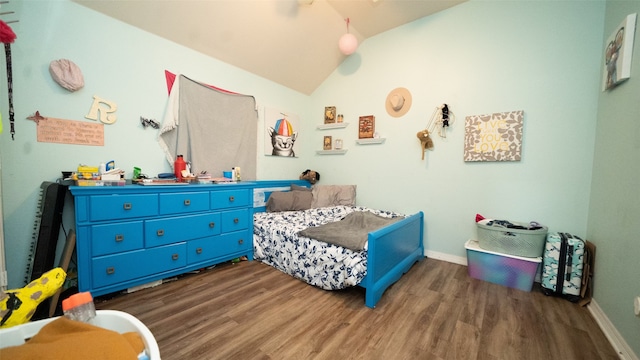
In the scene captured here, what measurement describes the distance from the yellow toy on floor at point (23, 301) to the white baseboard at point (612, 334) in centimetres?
285

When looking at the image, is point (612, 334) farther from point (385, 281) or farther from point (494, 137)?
point (494, 137)

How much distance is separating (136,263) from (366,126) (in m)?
2.90

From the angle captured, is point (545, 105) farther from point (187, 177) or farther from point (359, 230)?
point (187, 177)

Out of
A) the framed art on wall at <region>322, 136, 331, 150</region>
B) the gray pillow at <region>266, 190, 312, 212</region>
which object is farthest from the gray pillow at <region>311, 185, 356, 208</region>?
the framed art on wall at <region>322, 136, 331, 150</region>

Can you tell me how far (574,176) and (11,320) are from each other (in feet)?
12.0

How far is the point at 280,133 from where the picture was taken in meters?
3.54

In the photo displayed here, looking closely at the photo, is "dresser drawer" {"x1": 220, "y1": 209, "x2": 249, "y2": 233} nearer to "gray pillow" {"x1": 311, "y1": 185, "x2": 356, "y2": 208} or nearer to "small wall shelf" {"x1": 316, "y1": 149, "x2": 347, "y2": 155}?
"gray pillow" {"x1": 311, "y1": 185, "x2": 356, "y2": 208}

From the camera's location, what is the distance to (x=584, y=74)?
2098 mm

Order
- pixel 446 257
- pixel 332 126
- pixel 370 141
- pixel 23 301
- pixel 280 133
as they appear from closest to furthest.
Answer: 1. pixel 23 301
2. pixel 446 257
3. pixel 370 141
4. pixel 280 133
5. pixel 332 126

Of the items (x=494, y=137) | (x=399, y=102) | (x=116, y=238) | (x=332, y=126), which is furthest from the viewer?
(x=332, y=126)

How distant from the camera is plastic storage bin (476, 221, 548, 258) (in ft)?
6.93

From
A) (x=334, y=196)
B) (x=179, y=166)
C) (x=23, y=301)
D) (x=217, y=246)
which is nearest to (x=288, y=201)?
→ (x=334, y=196)

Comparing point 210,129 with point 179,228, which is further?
point 210,129

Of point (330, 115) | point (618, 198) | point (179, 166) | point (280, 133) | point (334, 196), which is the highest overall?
point (330, 115)
